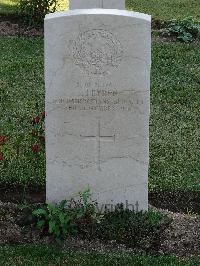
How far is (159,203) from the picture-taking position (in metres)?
6.90

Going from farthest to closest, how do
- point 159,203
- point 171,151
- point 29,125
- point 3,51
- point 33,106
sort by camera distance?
point 3,51 → point 33,106 → point 29,125 → point 171,151 → point 159,203

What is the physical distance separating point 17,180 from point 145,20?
2.30 m

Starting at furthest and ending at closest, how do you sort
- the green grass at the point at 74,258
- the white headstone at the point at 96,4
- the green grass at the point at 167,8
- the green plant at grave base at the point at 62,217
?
the green grass at the point at 167,8 → the white headstone at the point at 96,4 → the green plant at grave base at the point at 62,217 → the green grass at the point at 74,258

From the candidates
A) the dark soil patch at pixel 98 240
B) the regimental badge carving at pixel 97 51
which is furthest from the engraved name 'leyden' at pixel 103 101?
the dark soil patch at pixel 98 240

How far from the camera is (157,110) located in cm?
940

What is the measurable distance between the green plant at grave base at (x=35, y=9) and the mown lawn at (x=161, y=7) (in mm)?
825

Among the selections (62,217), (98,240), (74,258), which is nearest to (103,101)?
(62,217)

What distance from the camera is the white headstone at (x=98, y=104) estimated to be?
18.9 feet

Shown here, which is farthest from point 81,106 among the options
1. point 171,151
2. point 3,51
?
point 3,51

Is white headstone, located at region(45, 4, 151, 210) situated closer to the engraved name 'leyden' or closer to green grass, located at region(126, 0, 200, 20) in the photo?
the engraved name 'leyden'

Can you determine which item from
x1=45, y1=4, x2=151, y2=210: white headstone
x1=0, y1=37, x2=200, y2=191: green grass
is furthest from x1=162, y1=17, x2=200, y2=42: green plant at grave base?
x1=45, y1=4, x2=151, y2=210: white headstone

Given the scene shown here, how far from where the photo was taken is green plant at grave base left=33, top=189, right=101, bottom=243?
5.87 meters

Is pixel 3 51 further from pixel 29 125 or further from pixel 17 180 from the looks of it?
pixel 17 180

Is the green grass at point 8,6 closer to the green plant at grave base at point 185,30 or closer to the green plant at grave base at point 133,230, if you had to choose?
the green plant at grave base at point 185,30
